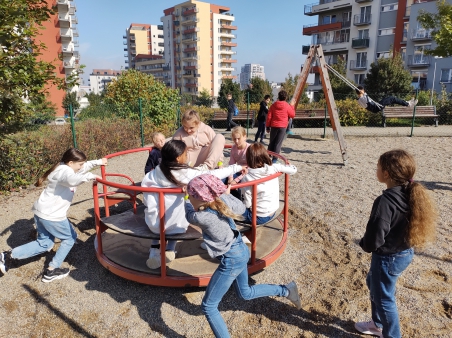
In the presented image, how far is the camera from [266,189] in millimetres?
3443

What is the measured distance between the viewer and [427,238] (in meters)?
2.17

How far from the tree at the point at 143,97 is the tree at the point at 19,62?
227 inches

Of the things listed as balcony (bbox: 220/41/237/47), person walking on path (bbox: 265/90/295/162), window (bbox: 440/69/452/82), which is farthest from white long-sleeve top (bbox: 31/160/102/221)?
balcony (bbox: 220/41/237/47)

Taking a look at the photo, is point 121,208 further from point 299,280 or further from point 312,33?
point 312,33

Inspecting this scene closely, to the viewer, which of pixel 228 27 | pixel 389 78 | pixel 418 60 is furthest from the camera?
pixel 228 27

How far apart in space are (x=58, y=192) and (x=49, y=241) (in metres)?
0.58

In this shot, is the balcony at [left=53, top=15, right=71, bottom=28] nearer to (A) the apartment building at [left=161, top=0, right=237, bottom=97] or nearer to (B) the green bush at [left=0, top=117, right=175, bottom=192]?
(A) the apartment building at [left=161, top=0, right=237, bottom=97]

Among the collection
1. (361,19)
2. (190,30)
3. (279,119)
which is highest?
(190,30)

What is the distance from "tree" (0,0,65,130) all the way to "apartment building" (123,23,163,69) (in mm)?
104558

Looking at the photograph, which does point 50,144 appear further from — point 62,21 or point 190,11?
point 190,11

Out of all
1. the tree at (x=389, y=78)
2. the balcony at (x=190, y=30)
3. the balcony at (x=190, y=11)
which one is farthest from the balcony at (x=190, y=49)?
the tree at (x=389, y=78)

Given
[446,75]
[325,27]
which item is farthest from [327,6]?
[446,75]

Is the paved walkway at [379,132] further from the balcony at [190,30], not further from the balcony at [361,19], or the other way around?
the balcony at [190,30]

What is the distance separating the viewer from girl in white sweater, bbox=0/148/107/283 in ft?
10.9
